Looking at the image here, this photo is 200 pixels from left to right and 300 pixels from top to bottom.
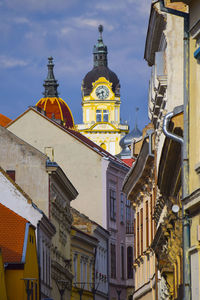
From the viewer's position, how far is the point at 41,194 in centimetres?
4791

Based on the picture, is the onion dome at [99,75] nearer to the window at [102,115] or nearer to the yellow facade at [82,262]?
the window at [102,115]

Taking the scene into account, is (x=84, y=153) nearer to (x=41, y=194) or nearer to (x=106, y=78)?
(x=41, y=194)

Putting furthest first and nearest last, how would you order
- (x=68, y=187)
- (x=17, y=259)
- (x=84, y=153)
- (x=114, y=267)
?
(x=114, y=267), (x=84, y=153), (x=68, y=187), (x=17, y=259)

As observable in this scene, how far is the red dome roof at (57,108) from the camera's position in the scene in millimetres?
162875

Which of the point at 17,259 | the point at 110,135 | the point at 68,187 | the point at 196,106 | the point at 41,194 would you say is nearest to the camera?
the point at 196,106

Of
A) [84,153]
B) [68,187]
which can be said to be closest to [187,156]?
[68,187]

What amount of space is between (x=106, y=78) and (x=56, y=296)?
145 metres

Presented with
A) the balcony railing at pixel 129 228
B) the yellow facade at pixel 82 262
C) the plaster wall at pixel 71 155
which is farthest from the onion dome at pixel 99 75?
the yellow facade at pixel 82 262

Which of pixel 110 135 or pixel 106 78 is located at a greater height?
pixel 106 78

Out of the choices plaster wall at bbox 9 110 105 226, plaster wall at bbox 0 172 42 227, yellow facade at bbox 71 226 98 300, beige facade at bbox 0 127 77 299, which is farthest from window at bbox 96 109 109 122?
plaster wall at bbox 0 172 42 227

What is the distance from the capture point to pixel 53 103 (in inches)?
6580

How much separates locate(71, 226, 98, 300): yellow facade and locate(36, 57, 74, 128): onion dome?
96733 millimetres

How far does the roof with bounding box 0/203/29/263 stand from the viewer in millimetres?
37938

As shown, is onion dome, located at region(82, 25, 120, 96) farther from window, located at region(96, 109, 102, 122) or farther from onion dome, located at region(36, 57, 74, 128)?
onion dome, located at region(36, 57, 74, 128)
